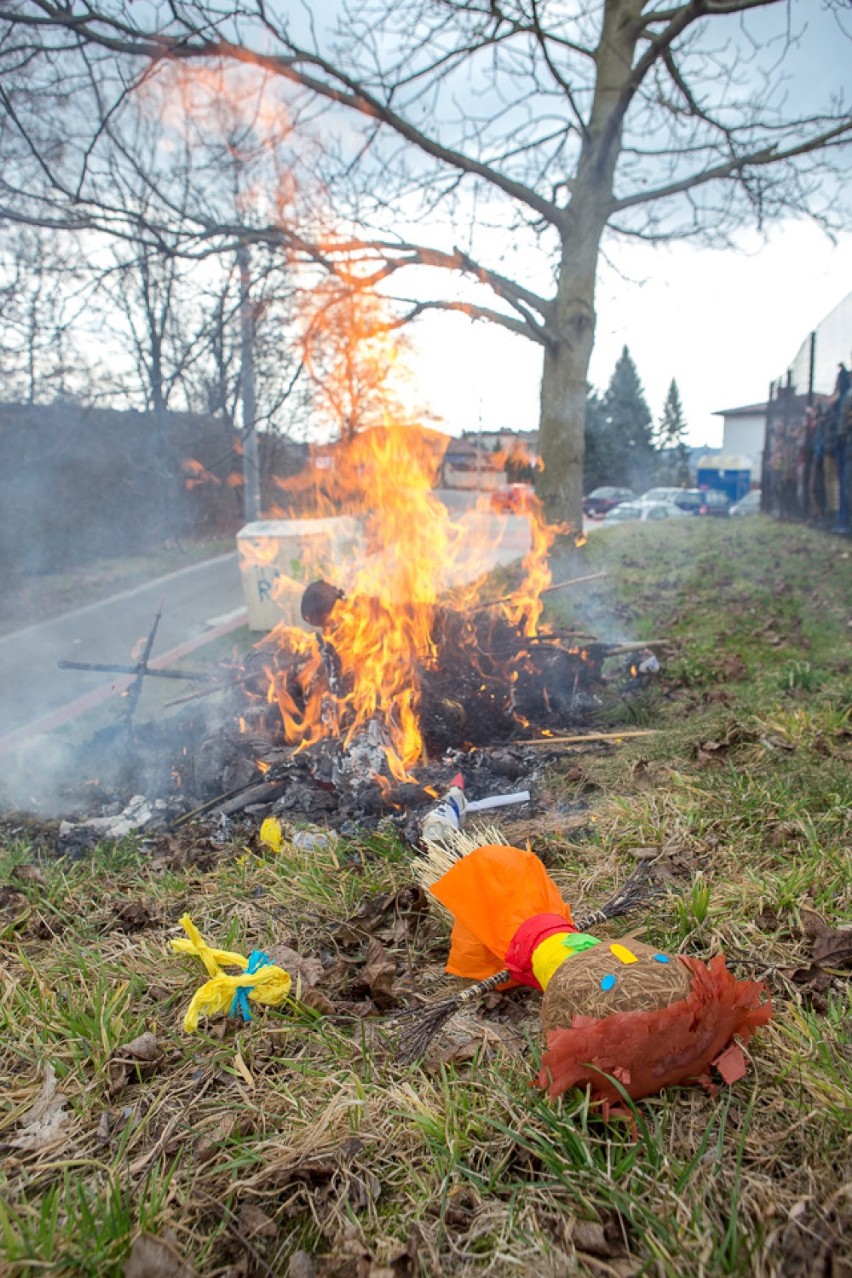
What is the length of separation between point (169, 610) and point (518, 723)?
10.2 m

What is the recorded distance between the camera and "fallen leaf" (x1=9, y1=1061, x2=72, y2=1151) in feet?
7.16

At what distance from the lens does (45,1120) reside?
227 cm

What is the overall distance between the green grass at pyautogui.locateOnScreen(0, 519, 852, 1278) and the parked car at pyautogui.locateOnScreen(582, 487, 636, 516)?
43.5 meters

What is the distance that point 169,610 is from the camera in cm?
1408

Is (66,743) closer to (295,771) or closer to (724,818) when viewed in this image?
(295,771)

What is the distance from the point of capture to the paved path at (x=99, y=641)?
859 cm

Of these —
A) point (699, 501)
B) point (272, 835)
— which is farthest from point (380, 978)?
point (699, 501)

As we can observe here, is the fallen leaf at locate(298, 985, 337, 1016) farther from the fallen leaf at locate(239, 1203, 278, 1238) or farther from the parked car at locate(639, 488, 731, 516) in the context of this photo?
the parked car at locate(639, 488, 731, 516)

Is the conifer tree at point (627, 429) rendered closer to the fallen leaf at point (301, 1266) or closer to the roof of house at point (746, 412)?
the roof of house at point (746, 412)

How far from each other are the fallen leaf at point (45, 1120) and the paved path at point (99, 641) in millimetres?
4694

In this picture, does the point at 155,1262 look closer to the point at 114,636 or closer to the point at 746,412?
the point at 114,636

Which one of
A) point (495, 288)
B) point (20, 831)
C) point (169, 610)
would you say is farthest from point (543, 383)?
point (169, 610)

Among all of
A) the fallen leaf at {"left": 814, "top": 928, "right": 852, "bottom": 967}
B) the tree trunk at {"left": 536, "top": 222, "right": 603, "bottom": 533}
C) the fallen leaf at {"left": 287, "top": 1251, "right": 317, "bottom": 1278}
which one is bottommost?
the fallen leaf at {"left": 287, "top": 1251, "right": 317, "bottom": 1278}

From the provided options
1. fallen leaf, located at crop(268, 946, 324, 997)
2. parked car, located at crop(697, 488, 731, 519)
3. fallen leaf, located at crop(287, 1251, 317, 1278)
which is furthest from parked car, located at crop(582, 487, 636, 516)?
fallen leaf, located at crop(287, 1251, 317, 1278)
